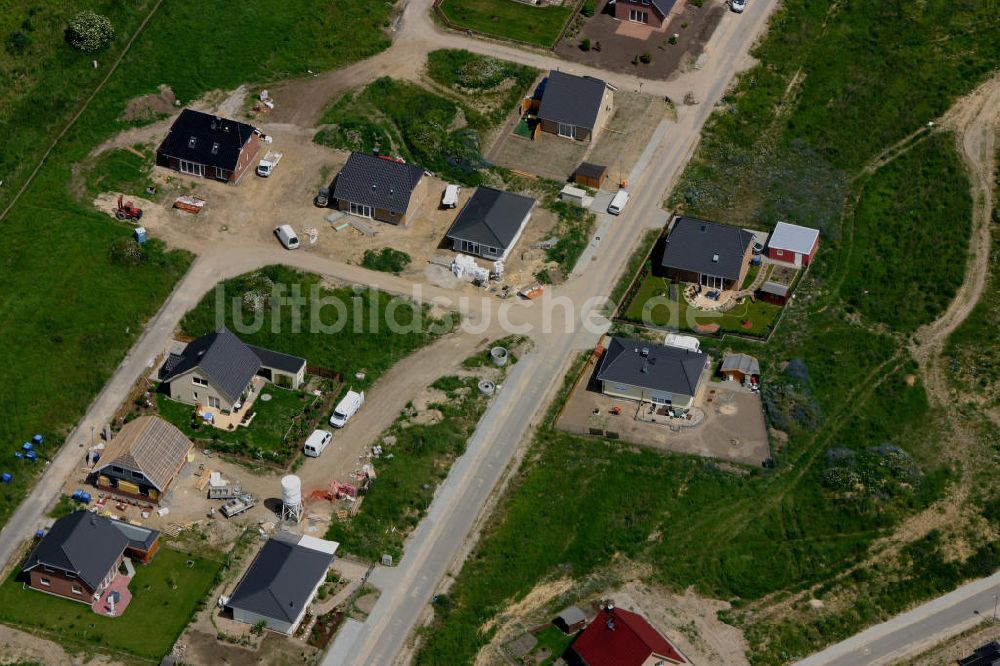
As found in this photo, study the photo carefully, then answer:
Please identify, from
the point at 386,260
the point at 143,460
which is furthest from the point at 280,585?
the point at 386,260

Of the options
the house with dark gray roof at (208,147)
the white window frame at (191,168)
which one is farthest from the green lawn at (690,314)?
the white window frame at (191,168)

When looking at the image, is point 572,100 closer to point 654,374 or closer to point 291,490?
point 654,374

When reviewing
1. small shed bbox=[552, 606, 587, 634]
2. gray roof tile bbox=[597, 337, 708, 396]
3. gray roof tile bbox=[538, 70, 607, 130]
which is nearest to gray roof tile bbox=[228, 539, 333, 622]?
small shed bbox=[552, 606, 587, 634]

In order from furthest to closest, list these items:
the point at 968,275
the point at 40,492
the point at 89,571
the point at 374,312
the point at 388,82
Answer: the point at 388,82, the point at 968,275, the point at 374,312, the point at 40,492, the point at 89,571

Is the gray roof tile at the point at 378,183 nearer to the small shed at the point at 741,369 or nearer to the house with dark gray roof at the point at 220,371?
the house with dark gray roof at the point at 220,371

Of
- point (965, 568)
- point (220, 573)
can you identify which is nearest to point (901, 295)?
point (965, 568)

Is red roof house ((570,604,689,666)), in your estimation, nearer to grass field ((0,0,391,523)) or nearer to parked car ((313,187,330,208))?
grass field ((0,0,391,523))

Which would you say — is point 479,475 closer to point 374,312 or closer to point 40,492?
point 374,312
